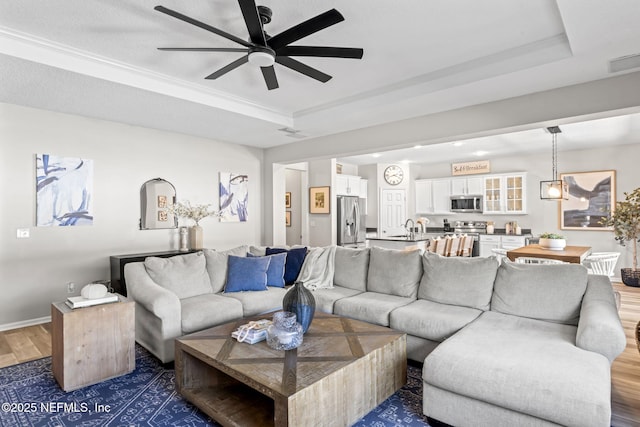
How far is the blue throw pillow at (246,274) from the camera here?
12.5 ft

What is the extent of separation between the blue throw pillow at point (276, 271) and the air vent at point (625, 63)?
3.58m

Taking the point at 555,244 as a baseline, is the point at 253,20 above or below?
above

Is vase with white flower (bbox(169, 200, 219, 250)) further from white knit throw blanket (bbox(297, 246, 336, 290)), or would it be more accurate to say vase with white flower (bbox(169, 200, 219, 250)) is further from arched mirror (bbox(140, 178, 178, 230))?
white knit throw blanket (bbox(297, 246, 336, 290))

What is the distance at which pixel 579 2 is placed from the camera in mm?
2090

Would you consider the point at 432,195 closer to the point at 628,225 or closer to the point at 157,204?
the point at 628,225

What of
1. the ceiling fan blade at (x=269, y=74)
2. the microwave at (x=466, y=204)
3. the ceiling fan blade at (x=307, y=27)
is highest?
the ceiling fan blade at (x=307, y=27)

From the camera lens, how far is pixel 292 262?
440 centimetres

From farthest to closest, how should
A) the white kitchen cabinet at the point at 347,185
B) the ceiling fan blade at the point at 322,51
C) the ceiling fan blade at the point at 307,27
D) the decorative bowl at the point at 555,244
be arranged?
1. the white kitchen cabinet at the point at 347,185
2. the decorative bowl at the point at 555,244
3. the ceiling fan blade at the point at 322,51
4. the ceiling fan blade at the point at 307,27

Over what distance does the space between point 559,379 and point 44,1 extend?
3.84 meters

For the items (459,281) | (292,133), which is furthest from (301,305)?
(292,133)

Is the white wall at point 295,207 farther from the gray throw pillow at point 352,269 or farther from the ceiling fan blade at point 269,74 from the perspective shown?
the ceiling fan blade at point 269,74

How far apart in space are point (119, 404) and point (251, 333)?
3.32ft

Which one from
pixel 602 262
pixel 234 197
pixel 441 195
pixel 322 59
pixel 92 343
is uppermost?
pixel 322 59

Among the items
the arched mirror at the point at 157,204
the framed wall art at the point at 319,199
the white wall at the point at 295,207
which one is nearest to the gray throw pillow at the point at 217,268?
the arched mirror at the point at 157,204
